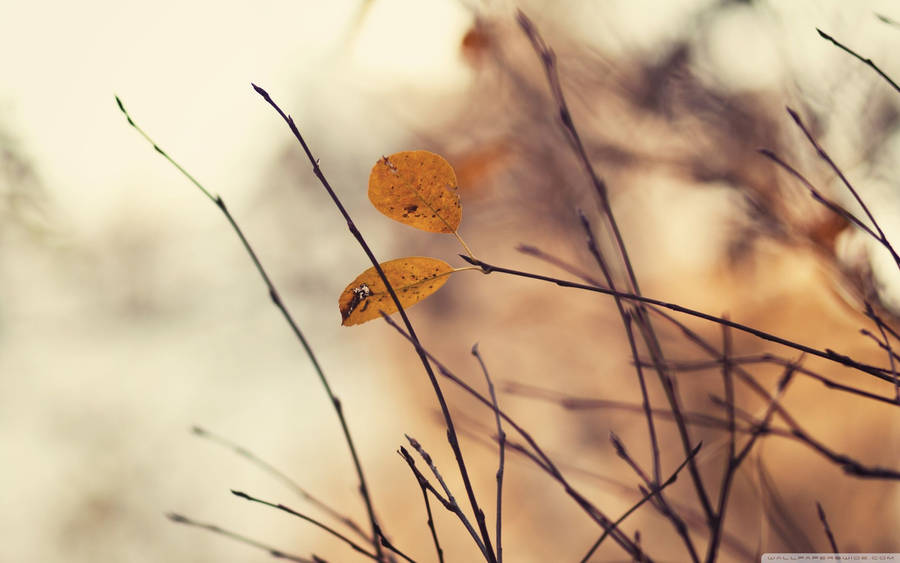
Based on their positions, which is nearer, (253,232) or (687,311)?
(687,311)

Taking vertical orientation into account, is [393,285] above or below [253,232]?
below

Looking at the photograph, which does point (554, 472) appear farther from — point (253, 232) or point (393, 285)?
point (253, 232)

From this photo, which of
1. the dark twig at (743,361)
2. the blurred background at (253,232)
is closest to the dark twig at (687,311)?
the dark twig at (743,361)

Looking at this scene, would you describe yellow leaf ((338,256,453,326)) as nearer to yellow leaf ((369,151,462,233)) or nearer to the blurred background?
yellow leaf ((369,151,462,233))

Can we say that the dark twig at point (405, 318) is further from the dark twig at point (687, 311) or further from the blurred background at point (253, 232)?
the blurred background at point (253, 232)

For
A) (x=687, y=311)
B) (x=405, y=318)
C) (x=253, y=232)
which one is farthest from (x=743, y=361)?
(x=253, y=232)

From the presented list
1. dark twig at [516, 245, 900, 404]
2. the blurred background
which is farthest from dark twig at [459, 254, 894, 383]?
the blurred background
